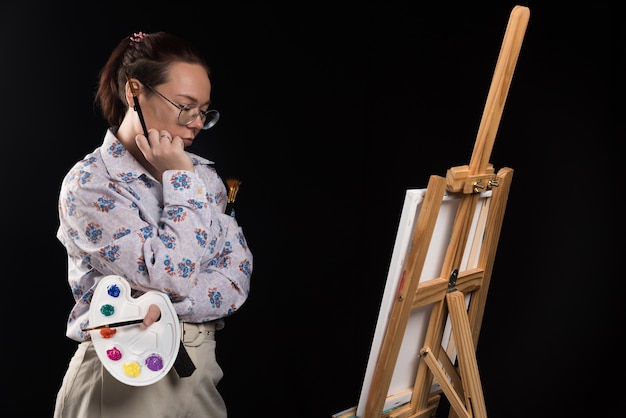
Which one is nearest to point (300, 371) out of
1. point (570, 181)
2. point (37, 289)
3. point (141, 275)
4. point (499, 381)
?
point (499, 381)

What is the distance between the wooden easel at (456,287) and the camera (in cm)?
173

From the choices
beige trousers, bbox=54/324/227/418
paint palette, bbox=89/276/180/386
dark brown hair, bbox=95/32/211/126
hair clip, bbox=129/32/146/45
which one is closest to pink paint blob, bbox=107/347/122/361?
paint palette, bbox=89/276/180/386

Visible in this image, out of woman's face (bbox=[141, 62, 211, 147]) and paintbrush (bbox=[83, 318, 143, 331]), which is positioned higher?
woman's face (bbox=[141, 62, 211, 147])

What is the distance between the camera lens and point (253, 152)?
309cm

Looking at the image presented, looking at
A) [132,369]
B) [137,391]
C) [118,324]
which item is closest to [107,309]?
[118,324]

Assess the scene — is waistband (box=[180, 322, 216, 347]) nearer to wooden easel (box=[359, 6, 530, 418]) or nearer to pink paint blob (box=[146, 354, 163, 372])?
pink paint blob (box=[146, 354, 163, 372])

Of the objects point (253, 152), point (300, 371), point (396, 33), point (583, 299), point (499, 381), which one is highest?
point (396, 33)

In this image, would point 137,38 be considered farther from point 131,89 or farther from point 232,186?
point 232,186

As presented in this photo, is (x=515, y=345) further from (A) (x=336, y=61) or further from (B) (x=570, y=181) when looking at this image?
(A) (x=336, y=61)

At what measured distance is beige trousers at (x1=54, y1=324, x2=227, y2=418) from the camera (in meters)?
1.89

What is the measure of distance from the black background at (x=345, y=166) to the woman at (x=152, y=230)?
79 centimetres

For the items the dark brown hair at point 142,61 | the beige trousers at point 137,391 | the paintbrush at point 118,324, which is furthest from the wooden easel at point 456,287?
the dark brown hair at point 142,61

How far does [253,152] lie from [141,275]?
4.48 ft

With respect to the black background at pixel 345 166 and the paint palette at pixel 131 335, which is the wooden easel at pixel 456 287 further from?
the black background at pixel 345 166
